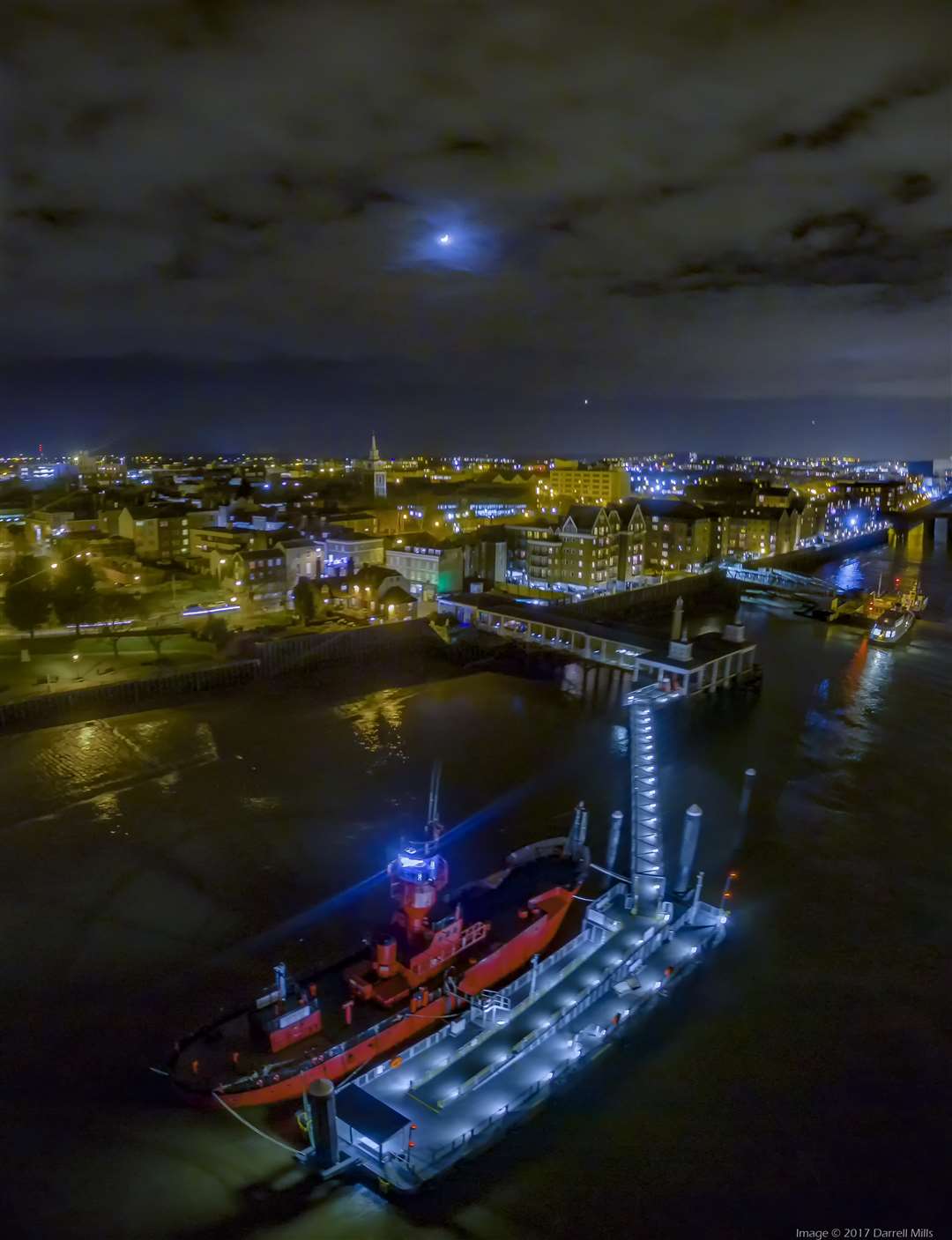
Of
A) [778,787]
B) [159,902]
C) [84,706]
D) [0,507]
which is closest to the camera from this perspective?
[159,902]

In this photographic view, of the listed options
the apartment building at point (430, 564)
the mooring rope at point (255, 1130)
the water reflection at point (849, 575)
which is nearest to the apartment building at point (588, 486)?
the water reflection at point (849, 575)

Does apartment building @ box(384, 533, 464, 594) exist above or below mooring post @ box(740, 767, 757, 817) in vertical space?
above

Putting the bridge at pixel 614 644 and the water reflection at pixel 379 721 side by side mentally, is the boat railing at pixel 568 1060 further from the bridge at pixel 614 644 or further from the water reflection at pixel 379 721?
the bridge at pixel 614 644

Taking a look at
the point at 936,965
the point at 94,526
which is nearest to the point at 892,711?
the point at 936,965

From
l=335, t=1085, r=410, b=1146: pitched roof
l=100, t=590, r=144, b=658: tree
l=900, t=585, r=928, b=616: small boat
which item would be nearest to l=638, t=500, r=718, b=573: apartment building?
l=900, t=585, r=928, b=616: small boat

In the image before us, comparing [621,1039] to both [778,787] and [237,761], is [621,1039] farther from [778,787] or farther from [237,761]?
[237,761]

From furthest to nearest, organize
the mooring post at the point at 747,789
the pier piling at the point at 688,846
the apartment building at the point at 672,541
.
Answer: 1. the apartment building at the point at 672,541
2. the mooring post at the point at 747,789
3. the pier piling at the point at 688,846

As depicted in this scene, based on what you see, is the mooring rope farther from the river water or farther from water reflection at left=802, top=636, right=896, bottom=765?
water reflection at left=802, top=636, right=896, bottom=765

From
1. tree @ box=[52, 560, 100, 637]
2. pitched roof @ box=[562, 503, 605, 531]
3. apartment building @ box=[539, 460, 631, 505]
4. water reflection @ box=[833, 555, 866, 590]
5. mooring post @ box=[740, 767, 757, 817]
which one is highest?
apartment building @ box=[539, 460, 631, 505]
